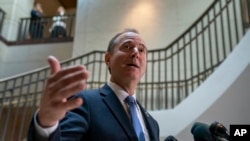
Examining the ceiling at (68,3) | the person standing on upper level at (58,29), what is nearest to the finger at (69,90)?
the person standing on upper level at (58,29)

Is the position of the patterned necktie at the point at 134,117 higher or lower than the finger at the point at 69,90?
lower

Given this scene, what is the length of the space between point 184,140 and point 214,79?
85 cm

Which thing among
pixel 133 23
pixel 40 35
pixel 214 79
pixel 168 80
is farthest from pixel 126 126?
pixel 40 35

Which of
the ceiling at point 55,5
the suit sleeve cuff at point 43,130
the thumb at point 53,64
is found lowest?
the suit sleeve cuff at point 43,130

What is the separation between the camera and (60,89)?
0.70 metres

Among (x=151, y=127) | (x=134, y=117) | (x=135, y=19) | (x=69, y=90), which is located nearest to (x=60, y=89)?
(x=69, y=90)

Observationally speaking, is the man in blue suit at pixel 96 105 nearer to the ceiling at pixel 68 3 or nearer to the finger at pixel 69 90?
the finger at pixel 69 90

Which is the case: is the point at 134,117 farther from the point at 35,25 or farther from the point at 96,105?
the point at 35,25

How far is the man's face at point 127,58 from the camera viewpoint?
1.33 meters

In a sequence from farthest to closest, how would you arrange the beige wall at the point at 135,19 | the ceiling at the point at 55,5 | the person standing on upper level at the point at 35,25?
the ceiling at the point at 55,5, the person standing on upper level at the point at 35,25, the beige wall at the point at 135,19

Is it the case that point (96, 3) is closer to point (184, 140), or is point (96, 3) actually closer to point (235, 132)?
point (184, 140)

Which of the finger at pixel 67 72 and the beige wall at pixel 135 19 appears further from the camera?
the beige wall at pixel 135 19

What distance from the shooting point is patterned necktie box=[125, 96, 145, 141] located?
46.1 inches

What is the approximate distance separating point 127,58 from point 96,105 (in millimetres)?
297
